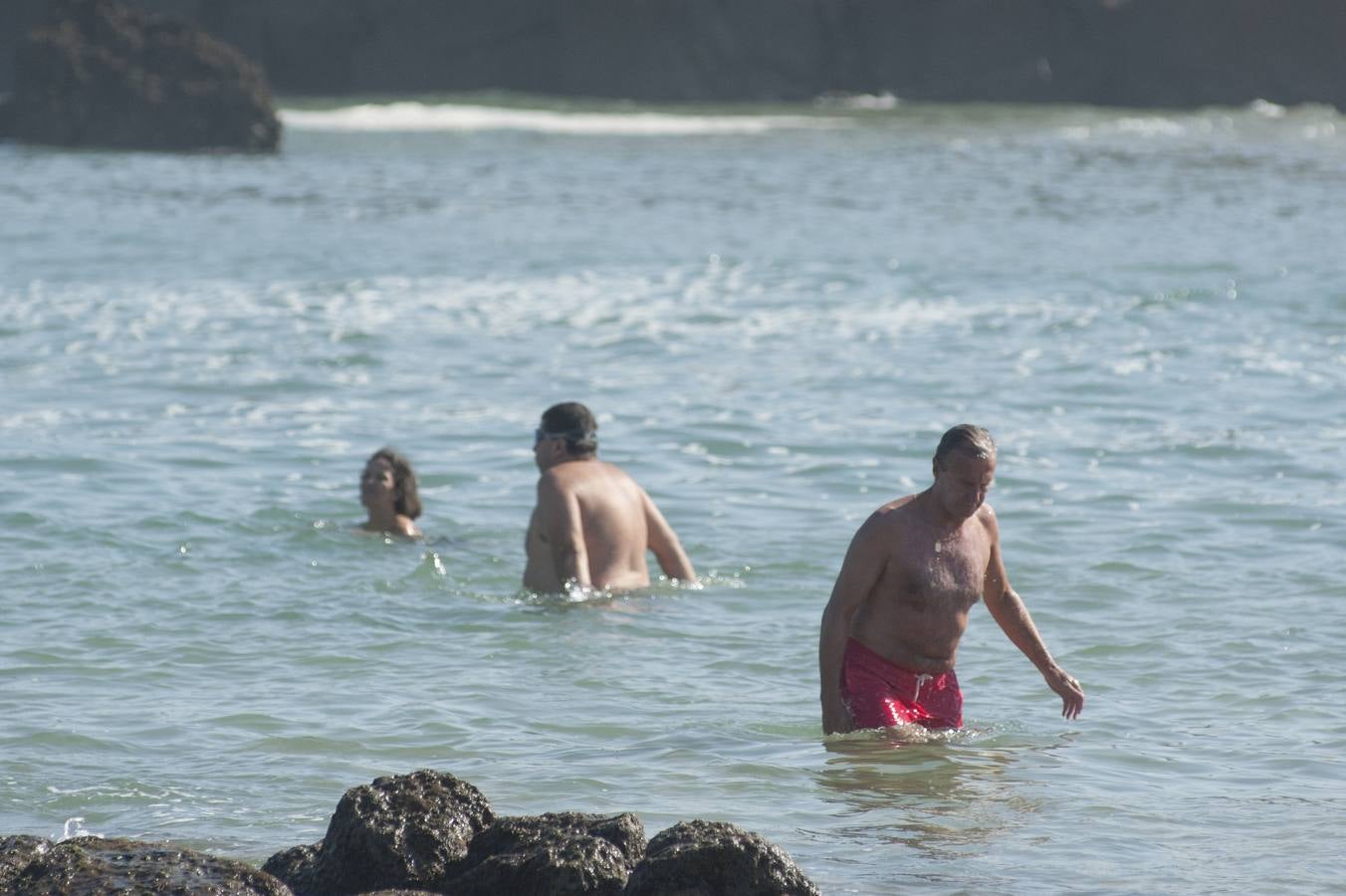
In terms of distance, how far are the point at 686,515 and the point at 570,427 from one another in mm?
2354

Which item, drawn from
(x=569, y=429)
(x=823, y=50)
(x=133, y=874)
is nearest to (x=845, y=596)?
(x=133, y=874)

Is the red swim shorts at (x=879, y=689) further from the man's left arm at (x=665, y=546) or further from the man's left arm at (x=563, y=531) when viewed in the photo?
Result: the man's left arm at (x=665, y=546)

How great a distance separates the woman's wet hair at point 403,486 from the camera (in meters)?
11.1

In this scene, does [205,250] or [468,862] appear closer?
[468,862]

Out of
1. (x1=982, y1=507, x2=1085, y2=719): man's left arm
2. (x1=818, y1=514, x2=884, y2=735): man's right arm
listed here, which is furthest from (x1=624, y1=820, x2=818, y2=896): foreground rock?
(x1=982, y1=507, x2=1085, y2=719): man's left arm

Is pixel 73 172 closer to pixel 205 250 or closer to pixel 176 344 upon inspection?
pixel 205 250

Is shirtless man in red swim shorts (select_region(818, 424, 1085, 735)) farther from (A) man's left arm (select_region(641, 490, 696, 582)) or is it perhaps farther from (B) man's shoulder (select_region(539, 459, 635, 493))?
(A) man's left arm (select_region(641, 490, 696, 582))

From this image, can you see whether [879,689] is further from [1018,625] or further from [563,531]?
[563,531]

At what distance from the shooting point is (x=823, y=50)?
207ft

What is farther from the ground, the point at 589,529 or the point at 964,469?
the point at 964,469

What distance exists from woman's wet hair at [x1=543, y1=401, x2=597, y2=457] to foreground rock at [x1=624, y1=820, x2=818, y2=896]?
15.6ft

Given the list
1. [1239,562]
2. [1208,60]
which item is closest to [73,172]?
[1239,562]

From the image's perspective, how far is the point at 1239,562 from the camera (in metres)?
10.5

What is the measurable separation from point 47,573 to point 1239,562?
621 centimetres
